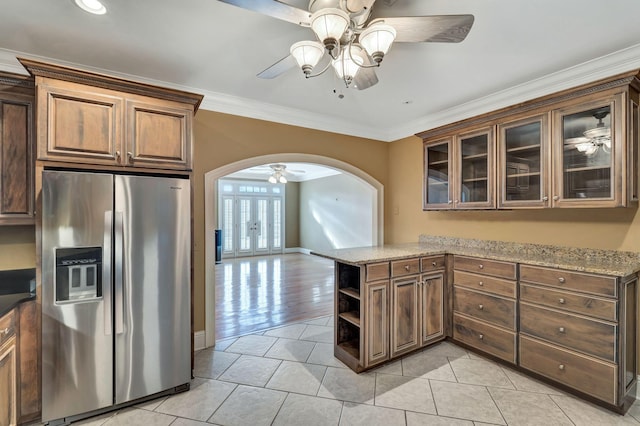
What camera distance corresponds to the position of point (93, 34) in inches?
80.5

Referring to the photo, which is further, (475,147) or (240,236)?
(240,236)

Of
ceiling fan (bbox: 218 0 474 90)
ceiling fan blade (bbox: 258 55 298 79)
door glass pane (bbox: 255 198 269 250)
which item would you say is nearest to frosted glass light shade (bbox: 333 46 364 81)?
ceiling fan (bbox: 218 0 474 90)

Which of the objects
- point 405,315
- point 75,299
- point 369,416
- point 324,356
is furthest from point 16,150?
point 405,315

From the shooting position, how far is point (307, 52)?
5.20 ft

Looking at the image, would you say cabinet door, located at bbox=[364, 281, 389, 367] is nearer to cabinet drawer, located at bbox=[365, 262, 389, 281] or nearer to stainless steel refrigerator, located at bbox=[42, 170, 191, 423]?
cabinet drawer, located at bbox=[365, 262, 389, 281]

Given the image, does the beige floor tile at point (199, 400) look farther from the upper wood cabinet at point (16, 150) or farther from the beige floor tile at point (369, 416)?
the upper wood cabinet at point (16, 150)

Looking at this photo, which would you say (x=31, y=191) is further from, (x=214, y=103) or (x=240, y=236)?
(x=240, y=236)

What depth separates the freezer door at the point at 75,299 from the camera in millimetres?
1881

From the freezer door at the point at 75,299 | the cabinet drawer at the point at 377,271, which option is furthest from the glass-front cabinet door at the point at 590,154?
the freezer door at the point at 75,299

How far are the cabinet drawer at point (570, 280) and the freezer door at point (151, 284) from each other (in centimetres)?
287

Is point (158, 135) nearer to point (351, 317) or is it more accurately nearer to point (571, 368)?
point (351, 317)

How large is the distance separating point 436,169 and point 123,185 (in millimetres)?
3249

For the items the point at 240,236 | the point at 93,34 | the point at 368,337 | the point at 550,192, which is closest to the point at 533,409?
the point at 368,337

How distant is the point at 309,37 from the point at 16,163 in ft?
7.56
